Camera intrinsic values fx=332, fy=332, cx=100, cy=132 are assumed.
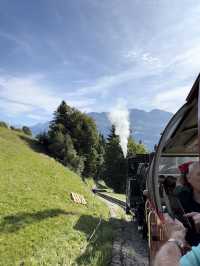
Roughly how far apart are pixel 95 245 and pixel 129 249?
1.10 metres

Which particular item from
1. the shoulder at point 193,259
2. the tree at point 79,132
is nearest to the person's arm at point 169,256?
the shoulder at point 193,259

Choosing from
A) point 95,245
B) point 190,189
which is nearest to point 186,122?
point 190,189

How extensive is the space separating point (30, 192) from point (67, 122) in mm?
28190

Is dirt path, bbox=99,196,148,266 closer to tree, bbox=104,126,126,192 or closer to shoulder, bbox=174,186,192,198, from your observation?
shoulder, bbox=174,186,192,198

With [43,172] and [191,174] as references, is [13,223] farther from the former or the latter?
[43,172]

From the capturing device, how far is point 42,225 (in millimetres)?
11625

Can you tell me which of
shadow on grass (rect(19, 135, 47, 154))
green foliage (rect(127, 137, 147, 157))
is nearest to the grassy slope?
shadow on grass (rect(19, 135, 47, 154))

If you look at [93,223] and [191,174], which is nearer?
[191,174]

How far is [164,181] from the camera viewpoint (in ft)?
17.7

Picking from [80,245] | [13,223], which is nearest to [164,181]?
[80,245]

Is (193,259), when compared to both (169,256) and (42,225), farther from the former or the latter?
(42,225)

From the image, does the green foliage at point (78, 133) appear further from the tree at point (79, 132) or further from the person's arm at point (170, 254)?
the person's arm at point (170, 254)

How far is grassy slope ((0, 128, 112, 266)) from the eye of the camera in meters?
8.72

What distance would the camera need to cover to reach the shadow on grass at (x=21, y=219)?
1046 cm
